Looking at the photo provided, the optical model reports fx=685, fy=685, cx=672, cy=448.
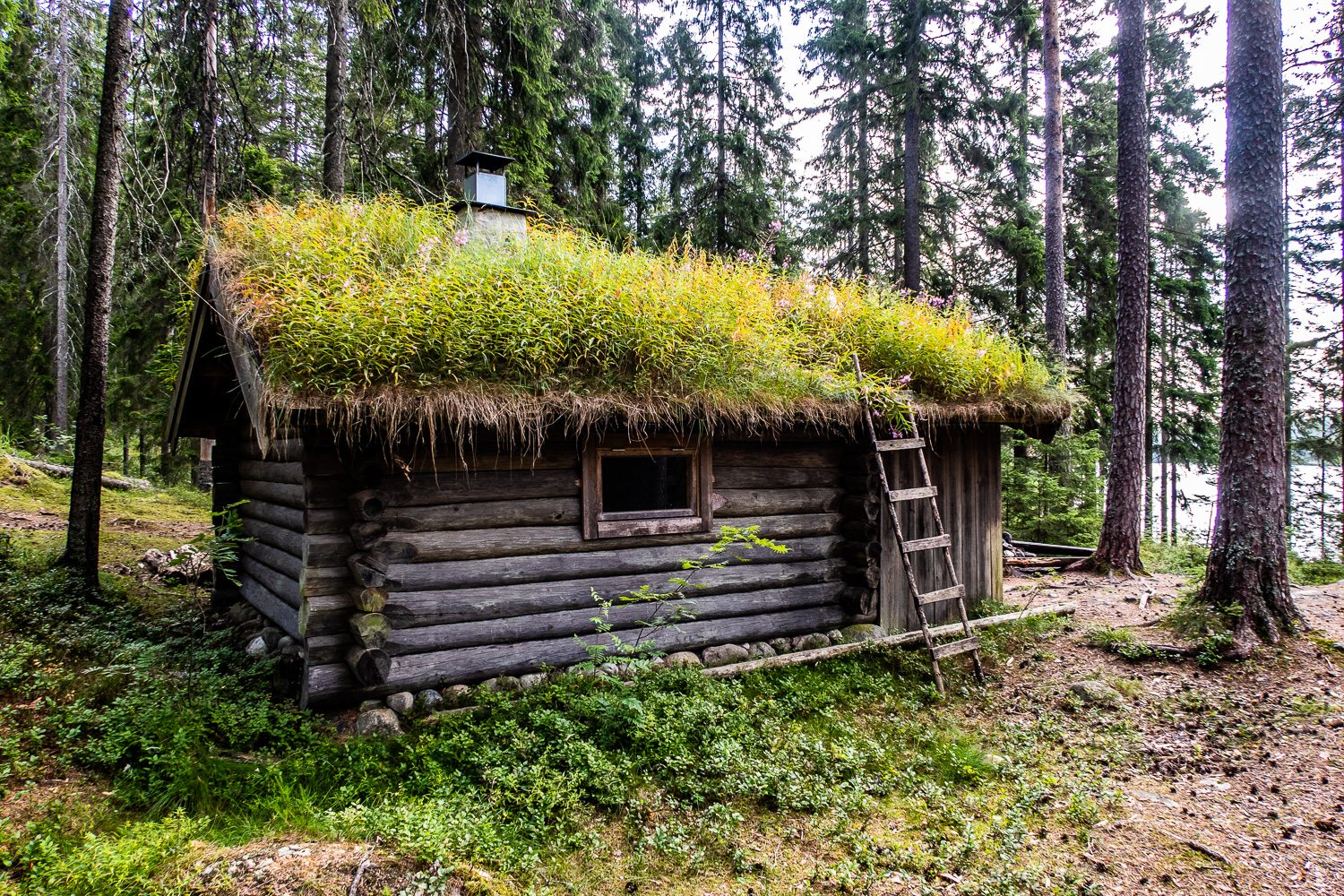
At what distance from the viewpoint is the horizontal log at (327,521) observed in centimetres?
514

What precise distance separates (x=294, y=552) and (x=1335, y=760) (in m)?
8.08

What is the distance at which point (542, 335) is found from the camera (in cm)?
540

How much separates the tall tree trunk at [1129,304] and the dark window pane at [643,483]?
7.35m

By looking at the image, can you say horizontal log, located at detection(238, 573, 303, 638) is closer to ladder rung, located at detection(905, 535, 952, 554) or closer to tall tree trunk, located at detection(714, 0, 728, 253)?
ladder rung, located at detection(905, 535, 952, 554)

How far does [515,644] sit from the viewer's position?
560cm

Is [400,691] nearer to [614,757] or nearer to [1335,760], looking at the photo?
[614,757]

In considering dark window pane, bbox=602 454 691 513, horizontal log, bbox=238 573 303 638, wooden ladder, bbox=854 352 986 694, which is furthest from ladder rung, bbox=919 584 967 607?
horizontal log, bbox=238 573 303 638

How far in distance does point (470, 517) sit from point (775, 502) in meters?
2.95

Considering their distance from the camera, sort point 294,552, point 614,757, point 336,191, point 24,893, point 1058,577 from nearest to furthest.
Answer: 1. point 24,893
2. point 614,757
3. point 294,552
4. point 336,191
5. point 1058,577

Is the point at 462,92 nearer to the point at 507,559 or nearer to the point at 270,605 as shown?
the point at 270,605

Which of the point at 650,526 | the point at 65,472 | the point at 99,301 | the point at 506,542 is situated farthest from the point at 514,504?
the point at 65,472

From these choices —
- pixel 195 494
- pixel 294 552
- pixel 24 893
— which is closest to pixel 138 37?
pixel 294 552

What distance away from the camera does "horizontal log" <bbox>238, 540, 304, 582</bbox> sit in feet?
19.5

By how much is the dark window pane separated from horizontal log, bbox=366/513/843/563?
518 mm
